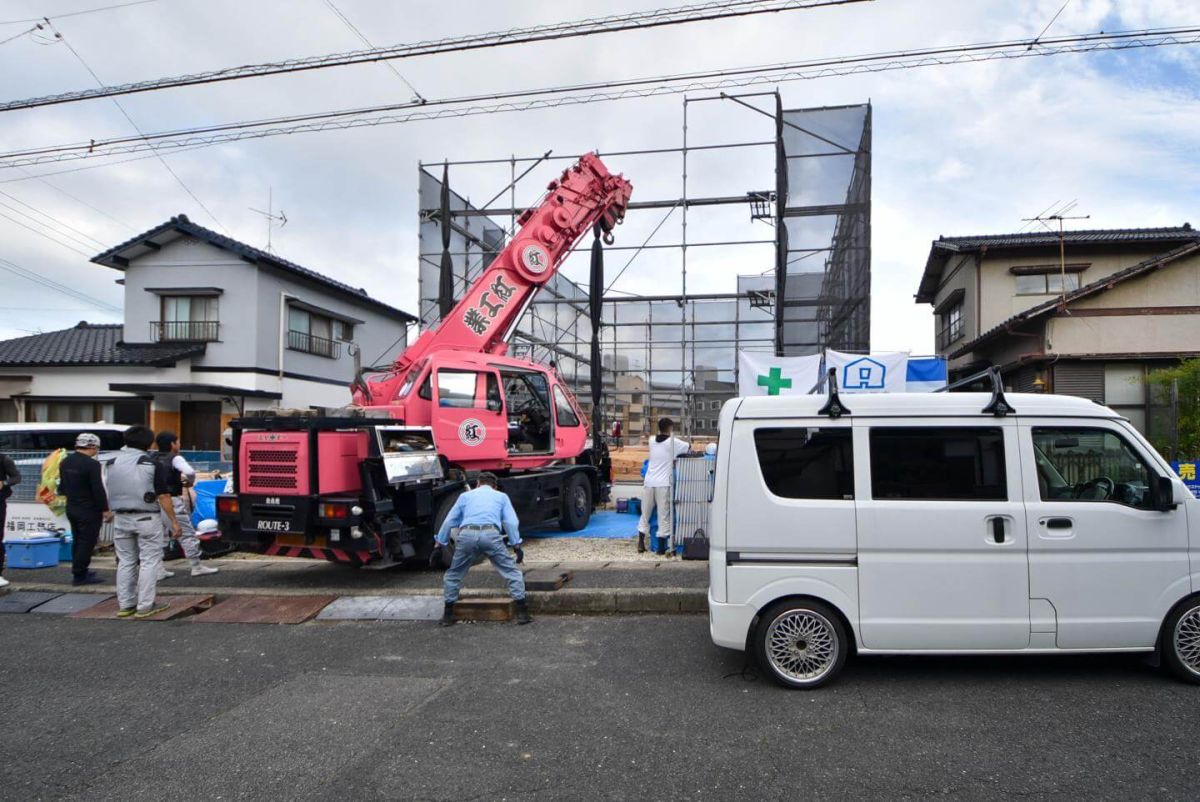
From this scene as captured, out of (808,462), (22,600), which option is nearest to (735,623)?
(808,462)

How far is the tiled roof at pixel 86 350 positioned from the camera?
727 inches

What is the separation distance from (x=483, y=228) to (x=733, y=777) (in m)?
16.2

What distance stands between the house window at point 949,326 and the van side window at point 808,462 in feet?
54.1

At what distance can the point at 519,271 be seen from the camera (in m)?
10.9

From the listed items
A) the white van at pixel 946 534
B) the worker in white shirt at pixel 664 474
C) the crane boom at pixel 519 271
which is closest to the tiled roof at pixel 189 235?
the crane boom at pixel 519 271

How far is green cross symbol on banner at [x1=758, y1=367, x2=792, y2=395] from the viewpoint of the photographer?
9672mm

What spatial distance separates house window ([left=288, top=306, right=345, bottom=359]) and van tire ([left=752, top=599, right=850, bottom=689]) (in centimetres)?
1846

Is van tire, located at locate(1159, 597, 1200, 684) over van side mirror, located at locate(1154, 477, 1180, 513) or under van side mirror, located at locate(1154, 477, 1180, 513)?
under

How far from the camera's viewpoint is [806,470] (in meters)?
4.66

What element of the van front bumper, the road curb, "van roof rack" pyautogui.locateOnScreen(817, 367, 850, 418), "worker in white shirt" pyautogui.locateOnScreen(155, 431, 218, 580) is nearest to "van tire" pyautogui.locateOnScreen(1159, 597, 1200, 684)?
"van roof rack" pyautogui.locateOnScreen(817, 367, 850, 418)

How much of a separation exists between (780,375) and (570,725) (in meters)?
6.52

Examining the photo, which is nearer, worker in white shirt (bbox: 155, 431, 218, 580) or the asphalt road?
the asphalt road

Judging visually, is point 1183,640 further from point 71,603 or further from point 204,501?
point 204,501

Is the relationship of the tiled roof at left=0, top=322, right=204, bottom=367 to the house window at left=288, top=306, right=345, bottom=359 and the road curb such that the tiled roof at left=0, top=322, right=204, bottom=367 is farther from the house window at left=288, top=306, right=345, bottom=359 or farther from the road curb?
the road curb
